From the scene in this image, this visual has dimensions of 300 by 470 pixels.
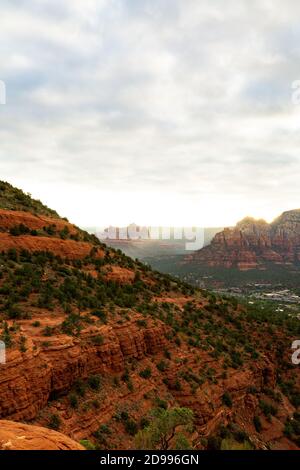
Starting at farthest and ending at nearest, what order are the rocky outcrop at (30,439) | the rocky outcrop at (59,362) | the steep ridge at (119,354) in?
the steep ridge at (119,354)
the rocky outcrop at (59,362)
the rocky outcrop at (30,439)

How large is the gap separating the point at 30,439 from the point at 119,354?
1495cm

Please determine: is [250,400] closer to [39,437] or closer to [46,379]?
[46,379]

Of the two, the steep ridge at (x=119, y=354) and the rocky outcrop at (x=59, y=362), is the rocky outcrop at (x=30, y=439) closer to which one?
the rocky outcrop at (x=59, y=362)

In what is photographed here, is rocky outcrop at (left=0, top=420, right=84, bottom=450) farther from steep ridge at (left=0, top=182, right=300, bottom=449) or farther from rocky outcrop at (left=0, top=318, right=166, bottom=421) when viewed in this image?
steep ridge at (left=0, top=182, right=300, bottom=449)

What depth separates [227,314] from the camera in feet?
156

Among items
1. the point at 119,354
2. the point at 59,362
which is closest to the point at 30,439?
the point at 59,362

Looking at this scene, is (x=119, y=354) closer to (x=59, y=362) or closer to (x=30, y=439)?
(x=59, y=362)

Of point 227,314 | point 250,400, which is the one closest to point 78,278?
point 250,400

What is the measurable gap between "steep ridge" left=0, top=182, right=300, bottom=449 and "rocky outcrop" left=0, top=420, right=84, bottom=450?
17.5 feet

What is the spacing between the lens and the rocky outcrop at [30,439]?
Result: 11.4 meters

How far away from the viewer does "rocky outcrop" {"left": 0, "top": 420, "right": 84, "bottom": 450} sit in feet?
37.4

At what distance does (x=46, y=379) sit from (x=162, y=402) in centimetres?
989

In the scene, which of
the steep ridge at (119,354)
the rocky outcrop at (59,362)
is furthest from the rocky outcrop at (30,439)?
the steep ridge at (119,354)

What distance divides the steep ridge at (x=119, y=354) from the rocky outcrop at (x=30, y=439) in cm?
535
